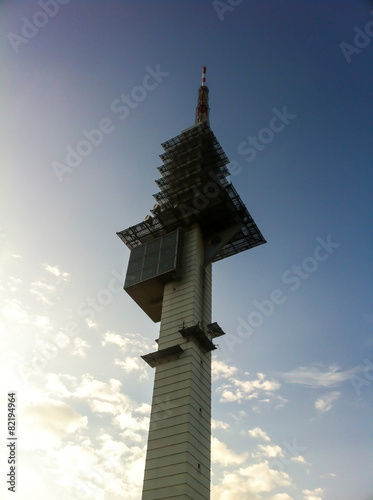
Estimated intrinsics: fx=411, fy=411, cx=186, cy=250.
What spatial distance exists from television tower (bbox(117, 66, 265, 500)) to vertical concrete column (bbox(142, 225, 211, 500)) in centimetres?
9

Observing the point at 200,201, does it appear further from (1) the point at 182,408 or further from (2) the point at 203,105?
(1) the point at 182,408

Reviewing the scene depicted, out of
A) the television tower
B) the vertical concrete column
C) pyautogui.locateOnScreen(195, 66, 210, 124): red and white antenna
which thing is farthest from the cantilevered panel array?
the vertical concrete column

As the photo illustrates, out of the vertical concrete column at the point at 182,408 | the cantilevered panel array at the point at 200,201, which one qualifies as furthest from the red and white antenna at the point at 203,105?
the vertical concrete column at the point at 182,408

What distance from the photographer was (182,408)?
136 feet

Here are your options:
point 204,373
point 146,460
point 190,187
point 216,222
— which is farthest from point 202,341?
point 190,187

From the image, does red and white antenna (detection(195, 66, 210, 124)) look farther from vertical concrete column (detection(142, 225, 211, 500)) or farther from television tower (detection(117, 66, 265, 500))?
vertical concrete column (detection(142, 225, 211, 500))

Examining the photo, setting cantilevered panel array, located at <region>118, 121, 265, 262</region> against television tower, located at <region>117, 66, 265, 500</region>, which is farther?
cantilevered panel array, located at <region>118, 121, 265, 262</region>

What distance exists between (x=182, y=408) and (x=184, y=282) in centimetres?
1683

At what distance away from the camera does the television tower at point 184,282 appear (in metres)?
39.3

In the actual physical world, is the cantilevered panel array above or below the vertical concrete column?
above

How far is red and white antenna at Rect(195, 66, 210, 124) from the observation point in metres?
71.7

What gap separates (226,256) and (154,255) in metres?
12.5

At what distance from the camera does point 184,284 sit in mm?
53219

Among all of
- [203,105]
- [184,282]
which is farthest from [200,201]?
[203,105]
